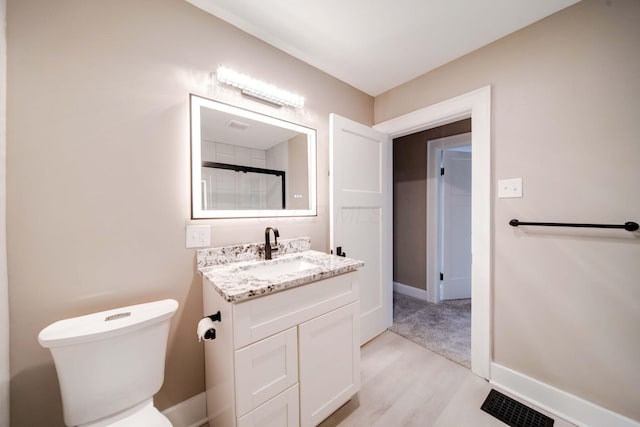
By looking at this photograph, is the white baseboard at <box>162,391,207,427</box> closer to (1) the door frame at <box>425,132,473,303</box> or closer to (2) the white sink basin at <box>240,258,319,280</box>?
(2) the white sink basin at <box>240,258,319,280</box>

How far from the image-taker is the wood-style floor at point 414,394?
51.0 inches

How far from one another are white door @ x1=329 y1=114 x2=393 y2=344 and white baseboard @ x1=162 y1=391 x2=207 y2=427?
1.21 meters

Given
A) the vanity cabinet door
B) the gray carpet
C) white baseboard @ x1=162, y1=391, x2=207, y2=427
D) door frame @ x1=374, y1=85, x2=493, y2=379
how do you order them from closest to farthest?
the vanity cabinet door
white baseboard @ x1=162, y1=391, x2=207, y2=427
door frame @ x1=374, y1=85, x2=493, y2=379
the gray carpet

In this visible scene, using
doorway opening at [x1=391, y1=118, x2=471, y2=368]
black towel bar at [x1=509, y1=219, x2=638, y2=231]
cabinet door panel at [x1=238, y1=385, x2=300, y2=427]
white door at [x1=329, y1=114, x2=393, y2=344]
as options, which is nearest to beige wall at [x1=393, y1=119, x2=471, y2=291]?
doorway opening at [x1=391, y1=118, x2=471, y2=368]

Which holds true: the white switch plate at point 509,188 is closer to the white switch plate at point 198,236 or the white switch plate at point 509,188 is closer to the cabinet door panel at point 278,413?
the cabinet door panel at point 278,413

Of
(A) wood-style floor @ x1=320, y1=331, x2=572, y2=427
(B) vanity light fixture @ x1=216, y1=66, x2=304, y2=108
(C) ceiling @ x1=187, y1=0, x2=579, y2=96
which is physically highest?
(C) ceiling @ x1=187, y1=0, x2=579, y2=96

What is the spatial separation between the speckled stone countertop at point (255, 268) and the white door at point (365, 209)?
12.5 inches

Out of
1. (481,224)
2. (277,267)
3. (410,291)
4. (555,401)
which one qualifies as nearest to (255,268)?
(277,267)

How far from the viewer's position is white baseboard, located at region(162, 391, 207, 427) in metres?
1.22

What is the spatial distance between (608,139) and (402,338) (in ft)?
6.47

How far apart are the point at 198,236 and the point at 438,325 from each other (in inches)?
95.1

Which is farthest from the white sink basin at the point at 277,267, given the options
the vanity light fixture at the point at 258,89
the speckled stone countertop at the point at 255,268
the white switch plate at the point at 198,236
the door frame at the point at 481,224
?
the door frame at the point at 481,224

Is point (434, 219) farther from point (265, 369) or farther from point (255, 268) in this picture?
point (265, 369)

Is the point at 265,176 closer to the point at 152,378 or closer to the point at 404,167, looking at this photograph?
the point at 152,378
